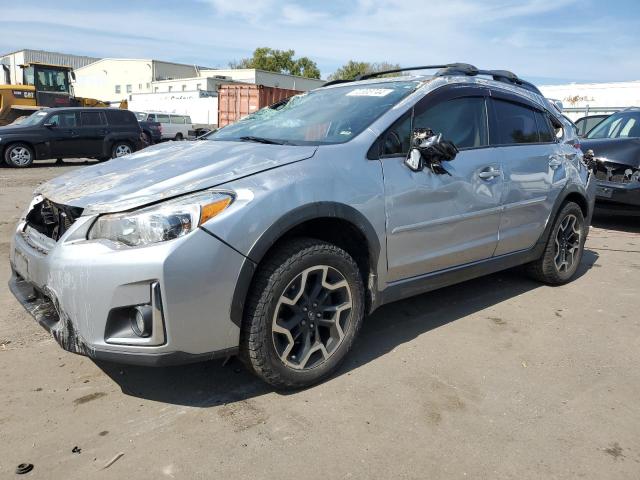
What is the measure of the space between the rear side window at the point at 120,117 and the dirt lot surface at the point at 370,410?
1314cm

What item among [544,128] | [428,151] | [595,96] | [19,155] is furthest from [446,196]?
[595,96]

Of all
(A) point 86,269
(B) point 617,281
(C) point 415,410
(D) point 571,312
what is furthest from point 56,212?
(B) point 617,281

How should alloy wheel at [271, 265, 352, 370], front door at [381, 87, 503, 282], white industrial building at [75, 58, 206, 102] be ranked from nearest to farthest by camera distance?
1. alloy wheel at [271, 265, 352, 370]
2. front door at [381, 87, 503, 282]
3. white industrial building at [75, 58, 206, 102]

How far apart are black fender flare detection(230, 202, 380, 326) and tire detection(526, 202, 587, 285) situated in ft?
7.72

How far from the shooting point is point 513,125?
4.22m

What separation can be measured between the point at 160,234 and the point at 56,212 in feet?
2.76

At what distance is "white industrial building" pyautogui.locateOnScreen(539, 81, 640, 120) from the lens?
2130cm

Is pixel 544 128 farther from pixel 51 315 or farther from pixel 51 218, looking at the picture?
pixel 51 315

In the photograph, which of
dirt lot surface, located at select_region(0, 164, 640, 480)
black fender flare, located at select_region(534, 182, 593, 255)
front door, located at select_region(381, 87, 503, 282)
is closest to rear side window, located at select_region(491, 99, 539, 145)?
front door, located at select_region(381, 87, 503, 282)

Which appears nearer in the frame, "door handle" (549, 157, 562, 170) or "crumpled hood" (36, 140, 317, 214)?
"crumpled hood" (36, 140, 317, 214)

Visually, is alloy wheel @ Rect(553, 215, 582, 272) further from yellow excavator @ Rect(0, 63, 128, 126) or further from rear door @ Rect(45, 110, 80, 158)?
yellow excavator @ Rect(0, 63, 128, 126)

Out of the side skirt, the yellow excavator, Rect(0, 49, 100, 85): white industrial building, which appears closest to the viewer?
the side skirt

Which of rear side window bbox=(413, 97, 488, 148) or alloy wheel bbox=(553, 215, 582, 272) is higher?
rear side window bbox=(413, 97, 488, 148)

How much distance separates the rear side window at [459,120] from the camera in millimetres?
3508
